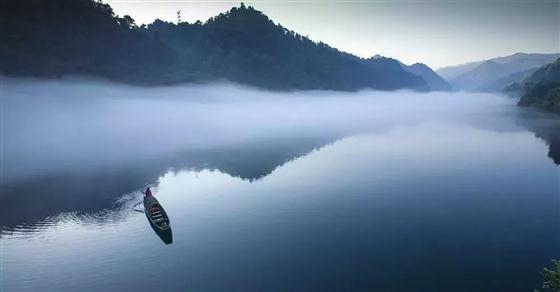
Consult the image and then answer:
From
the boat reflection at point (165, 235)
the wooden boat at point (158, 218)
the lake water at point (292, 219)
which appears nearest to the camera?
the lake water at point (292, 219)

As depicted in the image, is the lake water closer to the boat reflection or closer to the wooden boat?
the boat reflection

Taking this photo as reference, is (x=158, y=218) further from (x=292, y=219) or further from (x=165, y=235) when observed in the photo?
(x=292, y=219)

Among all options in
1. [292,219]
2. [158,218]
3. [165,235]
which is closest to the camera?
[165,235]

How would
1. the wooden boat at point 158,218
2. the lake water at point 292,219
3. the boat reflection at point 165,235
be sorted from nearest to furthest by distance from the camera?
the lake water at point 292,219 → the boat reflection at point 165,235 → the wooden boat at point 158,218

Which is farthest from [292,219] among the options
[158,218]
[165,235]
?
[158,218]

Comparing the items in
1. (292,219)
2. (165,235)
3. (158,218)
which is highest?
(158,218)

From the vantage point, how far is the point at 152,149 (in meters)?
138

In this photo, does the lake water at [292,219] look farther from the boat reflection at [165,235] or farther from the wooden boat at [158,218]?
the wooden boat at [158,218]

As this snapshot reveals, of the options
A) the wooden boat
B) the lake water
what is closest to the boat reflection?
the wooden boat

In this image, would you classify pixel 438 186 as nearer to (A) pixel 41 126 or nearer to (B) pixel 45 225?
(B) pixel 45 225

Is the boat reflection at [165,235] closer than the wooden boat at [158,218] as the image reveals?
Yes

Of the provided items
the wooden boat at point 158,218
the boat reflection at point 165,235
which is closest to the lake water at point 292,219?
the boat reflection at point 165,235

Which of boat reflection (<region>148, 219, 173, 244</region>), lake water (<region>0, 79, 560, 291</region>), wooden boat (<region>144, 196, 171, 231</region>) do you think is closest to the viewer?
lake water (<region>0, 79, 560, 291</region>)

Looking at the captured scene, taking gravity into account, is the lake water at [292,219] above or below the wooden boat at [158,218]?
below
